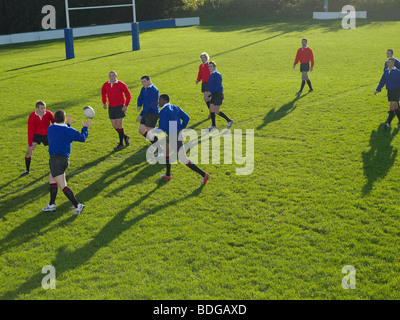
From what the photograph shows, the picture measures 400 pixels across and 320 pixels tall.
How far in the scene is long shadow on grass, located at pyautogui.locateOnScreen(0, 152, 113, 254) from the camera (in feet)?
24.7

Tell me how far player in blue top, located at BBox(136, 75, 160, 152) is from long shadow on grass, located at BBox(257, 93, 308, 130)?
12.0 ft

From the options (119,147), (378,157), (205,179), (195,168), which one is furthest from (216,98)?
(378,157)

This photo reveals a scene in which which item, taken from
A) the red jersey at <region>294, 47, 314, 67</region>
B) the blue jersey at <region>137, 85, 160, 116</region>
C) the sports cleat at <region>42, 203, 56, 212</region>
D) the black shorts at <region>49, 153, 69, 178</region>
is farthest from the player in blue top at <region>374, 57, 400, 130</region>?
the sports cleat at <region>42, 203, 56, 212</region>

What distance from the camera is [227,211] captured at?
27.3 ft

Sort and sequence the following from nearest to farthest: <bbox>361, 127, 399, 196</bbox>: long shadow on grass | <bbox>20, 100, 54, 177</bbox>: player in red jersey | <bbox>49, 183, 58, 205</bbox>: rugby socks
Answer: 1. <bbox>49, 183, 58, 205</bbox>: rugby socks
2. <bbox>361, 127, 399, 196</bbox>: long shadow on grass
3. <bbox>20, 100, 54, 177</bbox>: player in red jersey

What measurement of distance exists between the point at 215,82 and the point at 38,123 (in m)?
5.26

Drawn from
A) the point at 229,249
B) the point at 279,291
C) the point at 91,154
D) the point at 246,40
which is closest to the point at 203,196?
the point at 229,249

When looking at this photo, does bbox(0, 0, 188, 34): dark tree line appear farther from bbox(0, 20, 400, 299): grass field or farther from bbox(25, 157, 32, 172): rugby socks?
bbox(25, 157, 32, 172): rugby socks

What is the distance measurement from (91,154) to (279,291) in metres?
7.37

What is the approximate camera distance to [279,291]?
5.95 meters

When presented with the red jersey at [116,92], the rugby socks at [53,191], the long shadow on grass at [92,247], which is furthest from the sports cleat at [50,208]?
the red jersey at [116,92]

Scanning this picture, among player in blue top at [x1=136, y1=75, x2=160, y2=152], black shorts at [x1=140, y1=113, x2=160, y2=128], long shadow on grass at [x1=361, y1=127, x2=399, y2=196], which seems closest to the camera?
long shadow on grass at [x1=361, y1=127, x2=399, y2=196]

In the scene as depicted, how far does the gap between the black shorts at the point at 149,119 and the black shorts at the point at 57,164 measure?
344 centimetres
